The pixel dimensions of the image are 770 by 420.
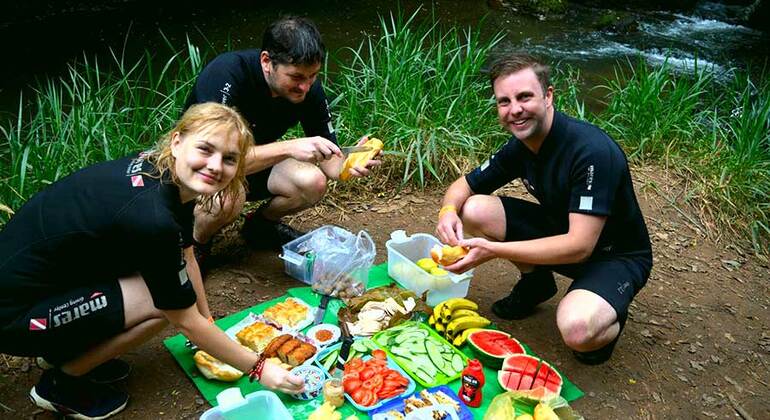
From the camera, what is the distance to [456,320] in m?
2.96

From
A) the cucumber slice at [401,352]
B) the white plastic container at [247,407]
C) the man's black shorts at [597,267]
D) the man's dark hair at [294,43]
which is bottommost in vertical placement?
the cucumber slice at [401,352]

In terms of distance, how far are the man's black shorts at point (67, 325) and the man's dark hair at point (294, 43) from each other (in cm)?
136

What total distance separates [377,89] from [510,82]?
81.6 inches

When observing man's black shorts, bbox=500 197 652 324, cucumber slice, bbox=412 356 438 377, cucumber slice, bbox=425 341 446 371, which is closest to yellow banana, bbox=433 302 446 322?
cucumber slice, bbox=425 341 446 371

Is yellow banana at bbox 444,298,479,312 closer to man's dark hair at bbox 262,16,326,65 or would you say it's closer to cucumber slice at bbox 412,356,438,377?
cucumber slice at bbox 412,356,438,377

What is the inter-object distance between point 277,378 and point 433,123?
2.74m

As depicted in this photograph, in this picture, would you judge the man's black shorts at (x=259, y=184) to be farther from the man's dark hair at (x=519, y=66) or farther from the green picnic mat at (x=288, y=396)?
the man's dark hair at (x=519, y=66)

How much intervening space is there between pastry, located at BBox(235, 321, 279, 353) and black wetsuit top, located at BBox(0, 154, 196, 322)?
0.63 m

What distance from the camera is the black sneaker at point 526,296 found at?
3232 millimetres

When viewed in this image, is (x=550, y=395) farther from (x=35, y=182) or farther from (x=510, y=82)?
(x=35, y=182)

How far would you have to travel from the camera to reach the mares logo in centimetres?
219

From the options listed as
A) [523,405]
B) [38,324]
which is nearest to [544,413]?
[523,405]

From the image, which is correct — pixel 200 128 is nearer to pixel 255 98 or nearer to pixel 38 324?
pixel 38 324

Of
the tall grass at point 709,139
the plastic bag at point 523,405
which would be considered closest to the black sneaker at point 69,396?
the plastic bag at point 523,405
